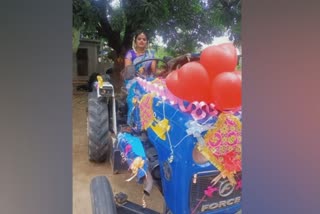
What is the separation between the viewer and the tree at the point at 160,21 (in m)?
0.90

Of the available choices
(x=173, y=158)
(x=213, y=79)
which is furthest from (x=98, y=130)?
(x=213, y=79)

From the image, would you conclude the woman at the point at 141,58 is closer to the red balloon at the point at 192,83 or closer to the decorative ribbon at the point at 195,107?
the decorative ribbon at the point at 195,107

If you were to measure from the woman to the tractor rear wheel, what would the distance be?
24 centimetres

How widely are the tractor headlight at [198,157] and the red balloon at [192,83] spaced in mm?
135

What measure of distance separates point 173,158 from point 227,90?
24cm

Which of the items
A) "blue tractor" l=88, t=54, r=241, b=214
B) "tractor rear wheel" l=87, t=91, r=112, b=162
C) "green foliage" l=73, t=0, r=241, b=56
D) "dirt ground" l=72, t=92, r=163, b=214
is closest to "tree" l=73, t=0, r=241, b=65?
"green foliage" l=73, t=0, r=241, b=56

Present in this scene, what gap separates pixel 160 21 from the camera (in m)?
1.19

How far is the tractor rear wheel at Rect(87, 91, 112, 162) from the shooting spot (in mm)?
1412

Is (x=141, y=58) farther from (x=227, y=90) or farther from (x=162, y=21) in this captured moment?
(x=227, y=90)

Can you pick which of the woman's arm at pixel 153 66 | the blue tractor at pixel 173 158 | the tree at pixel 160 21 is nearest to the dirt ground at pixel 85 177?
the blue tractor at pixel 173 158

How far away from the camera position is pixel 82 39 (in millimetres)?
847
